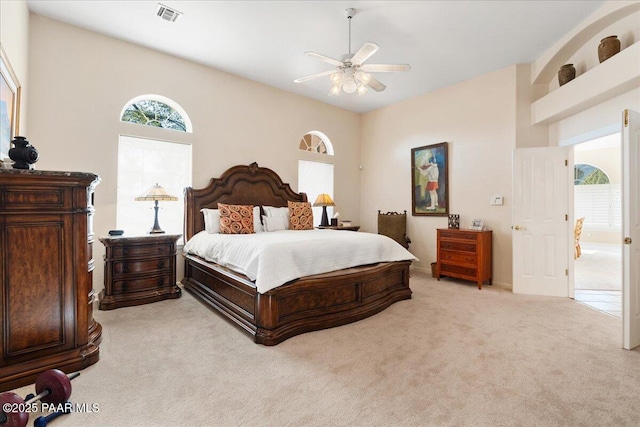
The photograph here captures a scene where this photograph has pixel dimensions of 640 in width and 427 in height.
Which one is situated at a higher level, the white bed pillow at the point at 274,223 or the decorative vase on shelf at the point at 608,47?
the decorative vase on shelf at the point at 608,47

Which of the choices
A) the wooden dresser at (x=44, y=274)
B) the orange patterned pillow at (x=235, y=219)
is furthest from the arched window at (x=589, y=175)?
the wooden dresser at (x=44, y=274)

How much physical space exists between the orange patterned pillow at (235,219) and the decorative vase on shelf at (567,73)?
4.57 m

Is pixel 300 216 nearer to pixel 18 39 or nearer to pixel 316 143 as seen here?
pixel 316 143

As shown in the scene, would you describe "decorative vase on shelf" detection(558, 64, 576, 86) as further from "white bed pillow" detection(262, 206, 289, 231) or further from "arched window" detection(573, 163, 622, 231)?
"arched window" detection(573, 163, 622, 231)

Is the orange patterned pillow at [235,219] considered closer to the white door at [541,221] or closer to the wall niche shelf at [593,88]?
the white door at [541,221]

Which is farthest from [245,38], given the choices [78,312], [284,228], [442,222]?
[442,222]

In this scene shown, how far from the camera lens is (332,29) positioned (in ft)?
12.0

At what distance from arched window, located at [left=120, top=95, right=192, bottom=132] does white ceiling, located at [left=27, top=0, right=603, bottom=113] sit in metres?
0.71

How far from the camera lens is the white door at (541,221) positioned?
4.10 meters

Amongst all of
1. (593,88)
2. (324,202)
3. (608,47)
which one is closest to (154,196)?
(324,202)

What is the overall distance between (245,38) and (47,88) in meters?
2.37

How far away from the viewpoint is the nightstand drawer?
11.6 feet

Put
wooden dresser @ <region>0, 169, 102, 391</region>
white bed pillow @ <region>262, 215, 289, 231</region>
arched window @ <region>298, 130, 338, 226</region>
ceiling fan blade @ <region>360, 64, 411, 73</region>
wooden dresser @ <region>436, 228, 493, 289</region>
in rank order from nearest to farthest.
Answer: wooden dresser @ <region>0, 169, 102, 391</region> → ceiling fan blade @ <region>360, 64, 411, 73</region> → wooden dresser @ <region>436, 228, 493, 289</region> → white bed pillow @ <region>262, 215, 289, 231</region> → arched window @ <region>298, 130, 338, 226</region>

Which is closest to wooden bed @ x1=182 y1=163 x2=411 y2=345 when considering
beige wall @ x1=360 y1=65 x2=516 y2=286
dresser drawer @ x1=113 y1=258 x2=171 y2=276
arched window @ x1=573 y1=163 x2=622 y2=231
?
dresser drawer @ x1=113 y1=258 x2=171 y2=276
